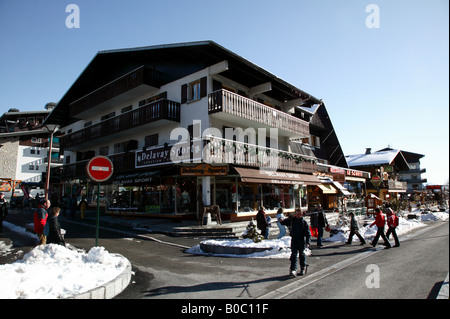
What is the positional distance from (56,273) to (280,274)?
15.9ft

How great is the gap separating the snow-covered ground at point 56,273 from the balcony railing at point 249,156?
8820mm

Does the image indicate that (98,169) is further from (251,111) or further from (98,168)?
(251,111)

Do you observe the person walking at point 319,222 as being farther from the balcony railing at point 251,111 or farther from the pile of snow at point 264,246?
the balcony railing at point 251,111

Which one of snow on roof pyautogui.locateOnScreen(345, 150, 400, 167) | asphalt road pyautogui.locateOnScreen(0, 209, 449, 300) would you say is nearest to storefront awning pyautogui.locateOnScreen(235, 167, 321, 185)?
asphalt road pyautogui.locateOnScreen(0, 209, 449, 300)

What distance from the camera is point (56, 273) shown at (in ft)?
17.4

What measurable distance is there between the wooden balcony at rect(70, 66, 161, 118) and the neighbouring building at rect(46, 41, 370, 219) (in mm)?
76

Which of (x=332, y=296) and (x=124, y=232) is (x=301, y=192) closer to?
(x=124, y=232)

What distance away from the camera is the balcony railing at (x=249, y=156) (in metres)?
15.1

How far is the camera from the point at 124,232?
13.5 m

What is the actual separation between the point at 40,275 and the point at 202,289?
9.83 ft

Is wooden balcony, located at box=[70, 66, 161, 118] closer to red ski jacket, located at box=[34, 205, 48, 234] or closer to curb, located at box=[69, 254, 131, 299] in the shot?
red ski jacket, located at box=[34, 205, 48, 234]

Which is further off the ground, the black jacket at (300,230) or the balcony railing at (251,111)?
the balcony railing at (251,111)

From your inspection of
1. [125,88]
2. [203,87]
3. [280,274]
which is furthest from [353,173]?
[280,274]

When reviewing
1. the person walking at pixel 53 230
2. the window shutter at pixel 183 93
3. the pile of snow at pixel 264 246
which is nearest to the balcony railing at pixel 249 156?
the window shutter at pixel 183 93
